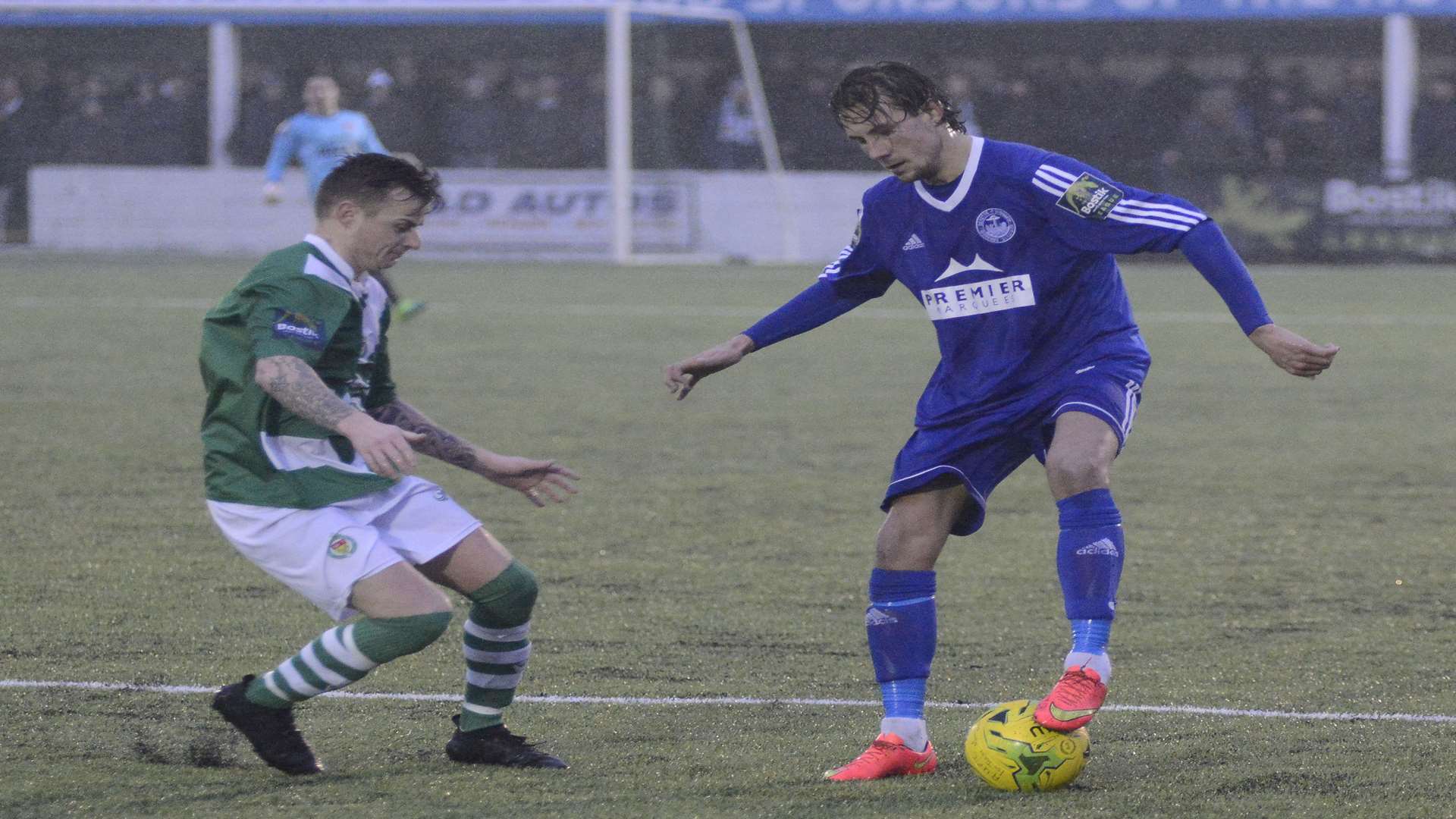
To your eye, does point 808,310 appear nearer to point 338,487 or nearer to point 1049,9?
point 338,487

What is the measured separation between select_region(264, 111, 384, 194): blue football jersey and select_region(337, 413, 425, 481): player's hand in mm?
12944

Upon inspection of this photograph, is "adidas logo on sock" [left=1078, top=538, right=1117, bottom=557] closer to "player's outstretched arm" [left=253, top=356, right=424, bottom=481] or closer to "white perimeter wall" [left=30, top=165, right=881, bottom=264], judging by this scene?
"player's outstretched arm" [left=253, top=356, right=424, bottom=481]

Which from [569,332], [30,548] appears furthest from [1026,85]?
[30,548]

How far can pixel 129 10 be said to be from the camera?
24.3 m

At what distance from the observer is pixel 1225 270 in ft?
13.5

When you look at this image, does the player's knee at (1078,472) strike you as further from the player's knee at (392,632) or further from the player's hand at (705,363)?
the player's knee at (392,632)

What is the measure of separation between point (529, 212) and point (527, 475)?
19174 millimetres

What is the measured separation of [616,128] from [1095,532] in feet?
62.3

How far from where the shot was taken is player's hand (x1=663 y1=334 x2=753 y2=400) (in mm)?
4453

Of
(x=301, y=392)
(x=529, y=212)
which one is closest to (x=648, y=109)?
(x=529, y=212)

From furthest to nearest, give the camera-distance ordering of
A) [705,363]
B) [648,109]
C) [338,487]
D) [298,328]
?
[648,109] → [705,363] → [338,487] → [298,328]

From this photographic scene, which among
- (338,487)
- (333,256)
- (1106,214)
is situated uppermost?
(1106,214)

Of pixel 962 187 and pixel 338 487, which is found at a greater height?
pixel 962 187

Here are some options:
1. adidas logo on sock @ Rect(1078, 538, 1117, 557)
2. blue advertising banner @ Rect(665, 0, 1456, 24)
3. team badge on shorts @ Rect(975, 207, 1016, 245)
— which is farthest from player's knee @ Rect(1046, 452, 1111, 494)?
blue advertising banner @ Rect(665, 0, 1456, 24)
